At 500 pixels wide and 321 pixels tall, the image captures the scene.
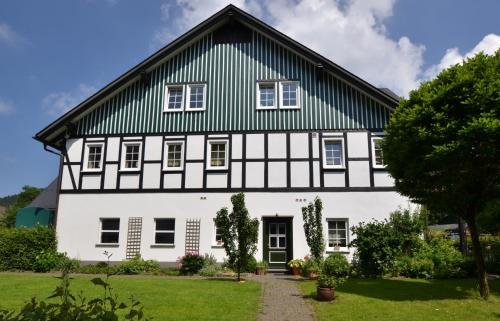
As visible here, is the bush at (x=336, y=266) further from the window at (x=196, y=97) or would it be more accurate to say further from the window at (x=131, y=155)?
the window at (x=131, y=155)

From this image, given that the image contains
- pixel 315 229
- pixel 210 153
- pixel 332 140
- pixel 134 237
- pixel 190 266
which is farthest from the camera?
pixel 210 153

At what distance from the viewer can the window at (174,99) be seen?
20.0 metres

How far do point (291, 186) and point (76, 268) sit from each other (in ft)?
32.6

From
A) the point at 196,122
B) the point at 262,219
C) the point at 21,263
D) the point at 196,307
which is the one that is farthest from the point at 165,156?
the point at 196,307

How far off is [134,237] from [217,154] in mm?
5293

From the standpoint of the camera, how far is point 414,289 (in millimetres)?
12234

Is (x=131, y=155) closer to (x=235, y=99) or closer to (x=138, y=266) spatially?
(x=138, y=266)

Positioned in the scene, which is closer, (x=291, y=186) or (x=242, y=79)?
(x=291, y=186)

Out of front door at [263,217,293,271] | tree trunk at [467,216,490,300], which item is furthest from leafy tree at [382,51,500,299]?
front door at [263,217,293,271]

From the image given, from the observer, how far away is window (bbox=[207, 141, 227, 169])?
62.5 ft

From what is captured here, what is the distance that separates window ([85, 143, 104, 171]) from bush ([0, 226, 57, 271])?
3.78m

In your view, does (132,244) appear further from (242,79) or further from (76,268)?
(242,79)

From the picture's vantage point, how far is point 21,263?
17.6m

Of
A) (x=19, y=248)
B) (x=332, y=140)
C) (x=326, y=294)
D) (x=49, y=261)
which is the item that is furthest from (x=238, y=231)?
(x=19, y=248)
